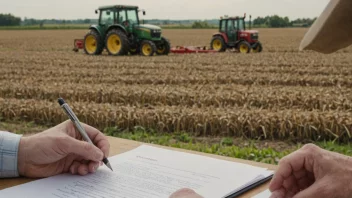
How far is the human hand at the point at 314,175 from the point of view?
1.12 metres

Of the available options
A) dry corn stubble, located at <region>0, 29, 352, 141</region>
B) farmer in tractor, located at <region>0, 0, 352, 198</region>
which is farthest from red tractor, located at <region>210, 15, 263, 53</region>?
farmer in tractor, located at <region>0, 0, 352, 198</region>

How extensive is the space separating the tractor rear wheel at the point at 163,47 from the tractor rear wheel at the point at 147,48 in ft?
3.02

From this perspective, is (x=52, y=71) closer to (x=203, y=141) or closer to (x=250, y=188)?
(x=203, y=141)

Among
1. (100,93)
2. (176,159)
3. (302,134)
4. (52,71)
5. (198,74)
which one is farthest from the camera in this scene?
(52,71)

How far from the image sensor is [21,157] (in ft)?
5.47

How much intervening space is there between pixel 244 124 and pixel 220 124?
32 centimetres

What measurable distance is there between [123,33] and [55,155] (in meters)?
16.3

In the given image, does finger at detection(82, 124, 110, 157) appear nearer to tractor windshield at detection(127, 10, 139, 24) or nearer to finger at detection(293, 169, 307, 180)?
finger at detection(293, 169, 307, 180)

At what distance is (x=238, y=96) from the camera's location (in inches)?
306

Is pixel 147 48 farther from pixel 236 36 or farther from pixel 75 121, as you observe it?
pixel 75 121

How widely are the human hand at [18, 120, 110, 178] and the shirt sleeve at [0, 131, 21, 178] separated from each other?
2 cm

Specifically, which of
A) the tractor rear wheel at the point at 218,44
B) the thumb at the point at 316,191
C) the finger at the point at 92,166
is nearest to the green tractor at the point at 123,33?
the tractor rear wheel at the point at 218,44

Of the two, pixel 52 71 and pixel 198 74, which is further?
pixel 52 71

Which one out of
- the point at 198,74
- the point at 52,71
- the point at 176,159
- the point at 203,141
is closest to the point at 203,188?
the point at 176,159
